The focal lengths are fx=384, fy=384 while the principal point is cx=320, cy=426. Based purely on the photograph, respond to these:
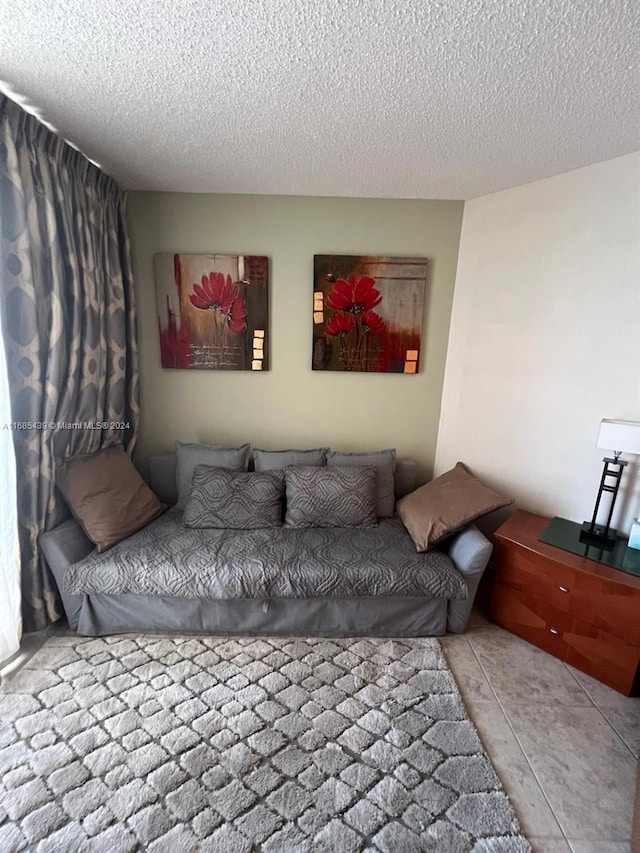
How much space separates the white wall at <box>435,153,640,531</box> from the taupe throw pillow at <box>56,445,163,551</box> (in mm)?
2210

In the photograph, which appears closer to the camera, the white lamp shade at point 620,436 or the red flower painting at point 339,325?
the white lamp shade at point 620,436

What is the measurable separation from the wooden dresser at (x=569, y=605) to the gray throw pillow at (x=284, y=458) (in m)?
1.25

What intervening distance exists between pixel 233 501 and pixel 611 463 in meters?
2.18

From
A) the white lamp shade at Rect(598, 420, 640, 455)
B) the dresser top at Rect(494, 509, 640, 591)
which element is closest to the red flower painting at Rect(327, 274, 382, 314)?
the white lamp shade at Rect(598, 420, 640, 455)

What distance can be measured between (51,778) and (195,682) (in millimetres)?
573

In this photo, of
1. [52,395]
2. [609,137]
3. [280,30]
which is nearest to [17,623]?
[52,395]

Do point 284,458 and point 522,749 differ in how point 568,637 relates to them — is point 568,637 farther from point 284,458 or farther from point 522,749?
point 284,458

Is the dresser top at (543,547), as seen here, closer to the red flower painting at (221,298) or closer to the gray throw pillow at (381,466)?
the gray throw pillow at (381,466)

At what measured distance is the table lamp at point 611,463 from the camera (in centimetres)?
191

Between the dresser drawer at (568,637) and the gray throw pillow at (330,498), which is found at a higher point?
the gray throw pillow at (330,498)

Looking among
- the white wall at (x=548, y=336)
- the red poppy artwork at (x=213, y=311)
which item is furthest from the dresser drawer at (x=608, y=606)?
the red poppy artwork at (x=213, y=311)

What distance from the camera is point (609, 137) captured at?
1.84 metres

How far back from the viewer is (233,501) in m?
2.44

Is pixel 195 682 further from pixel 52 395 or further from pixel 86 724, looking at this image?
pixel 52 395
